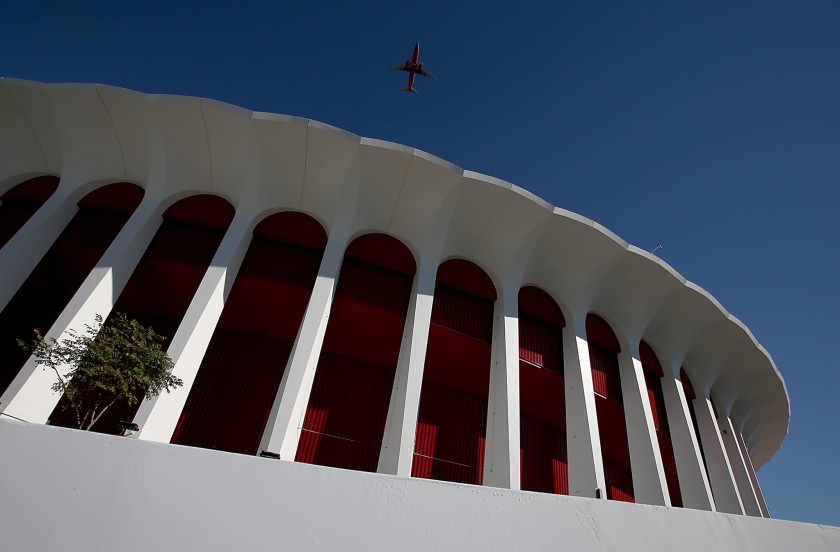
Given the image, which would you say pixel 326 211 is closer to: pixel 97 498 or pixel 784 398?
pixel 97 498

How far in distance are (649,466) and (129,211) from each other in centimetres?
1803

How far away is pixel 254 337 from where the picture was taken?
15391mm

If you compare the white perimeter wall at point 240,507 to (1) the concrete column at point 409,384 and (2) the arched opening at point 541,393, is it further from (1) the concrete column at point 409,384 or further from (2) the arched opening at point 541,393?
(2) the arched opening at point 541,393

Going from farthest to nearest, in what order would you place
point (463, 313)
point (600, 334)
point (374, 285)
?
point (600, 334)
point (463, 313)
point (374, 285)

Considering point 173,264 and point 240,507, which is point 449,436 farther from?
point 240,507

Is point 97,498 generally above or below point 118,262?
below

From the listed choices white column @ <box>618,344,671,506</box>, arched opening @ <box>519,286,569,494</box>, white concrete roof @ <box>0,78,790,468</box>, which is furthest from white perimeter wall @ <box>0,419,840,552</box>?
white column @ <box>618,344,671,506</box>

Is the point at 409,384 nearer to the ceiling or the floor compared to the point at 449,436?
nearer to the floor

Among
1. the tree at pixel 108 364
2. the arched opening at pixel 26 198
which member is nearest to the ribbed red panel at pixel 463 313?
the tree at pixel 108 364

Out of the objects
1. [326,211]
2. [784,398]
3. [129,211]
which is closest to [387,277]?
[326,211]

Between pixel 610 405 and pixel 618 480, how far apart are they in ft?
14.0

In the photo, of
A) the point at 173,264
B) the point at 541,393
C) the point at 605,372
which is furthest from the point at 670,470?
the point at 173,264

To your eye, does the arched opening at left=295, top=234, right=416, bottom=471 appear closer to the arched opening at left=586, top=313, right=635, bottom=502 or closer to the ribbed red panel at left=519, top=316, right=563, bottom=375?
the ribbed red panel at left=519, top=316, right=563, bottom=375

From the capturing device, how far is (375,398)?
15023mm
